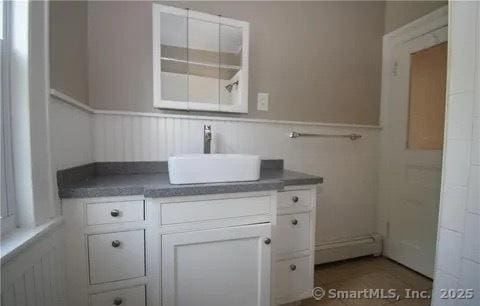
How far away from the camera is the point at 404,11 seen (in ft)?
5.96

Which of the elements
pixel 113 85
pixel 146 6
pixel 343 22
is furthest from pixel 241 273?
pixel 343 22

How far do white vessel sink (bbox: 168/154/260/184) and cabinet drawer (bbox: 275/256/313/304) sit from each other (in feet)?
1.79

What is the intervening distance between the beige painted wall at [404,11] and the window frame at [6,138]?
231 centimetres

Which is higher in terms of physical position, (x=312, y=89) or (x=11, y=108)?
(x=312, y=89)

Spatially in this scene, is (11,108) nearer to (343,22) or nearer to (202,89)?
(202,89)

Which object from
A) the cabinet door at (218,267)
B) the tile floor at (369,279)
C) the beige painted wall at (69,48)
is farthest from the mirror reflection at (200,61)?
the tile floor at (369,279)

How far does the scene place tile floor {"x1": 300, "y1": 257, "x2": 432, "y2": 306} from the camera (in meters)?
1.42

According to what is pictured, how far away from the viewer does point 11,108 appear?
2.25 ft

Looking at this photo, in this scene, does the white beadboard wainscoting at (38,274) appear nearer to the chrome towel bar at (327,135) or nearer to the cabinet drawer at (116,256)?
the cabinet drawer at (116,256)

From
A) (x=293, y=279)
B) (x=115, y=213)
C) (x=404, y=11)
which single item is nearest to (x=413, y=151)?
(x=404, y=11)

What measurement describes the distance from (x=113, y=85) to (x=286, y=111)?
1.12 metres

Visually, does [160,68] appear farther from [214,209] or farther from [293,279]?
[293,279]

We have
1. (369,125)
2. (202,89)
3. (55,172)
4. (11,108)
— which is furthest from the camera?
(369,125)

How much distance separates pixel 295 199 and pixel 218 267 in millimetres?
517
